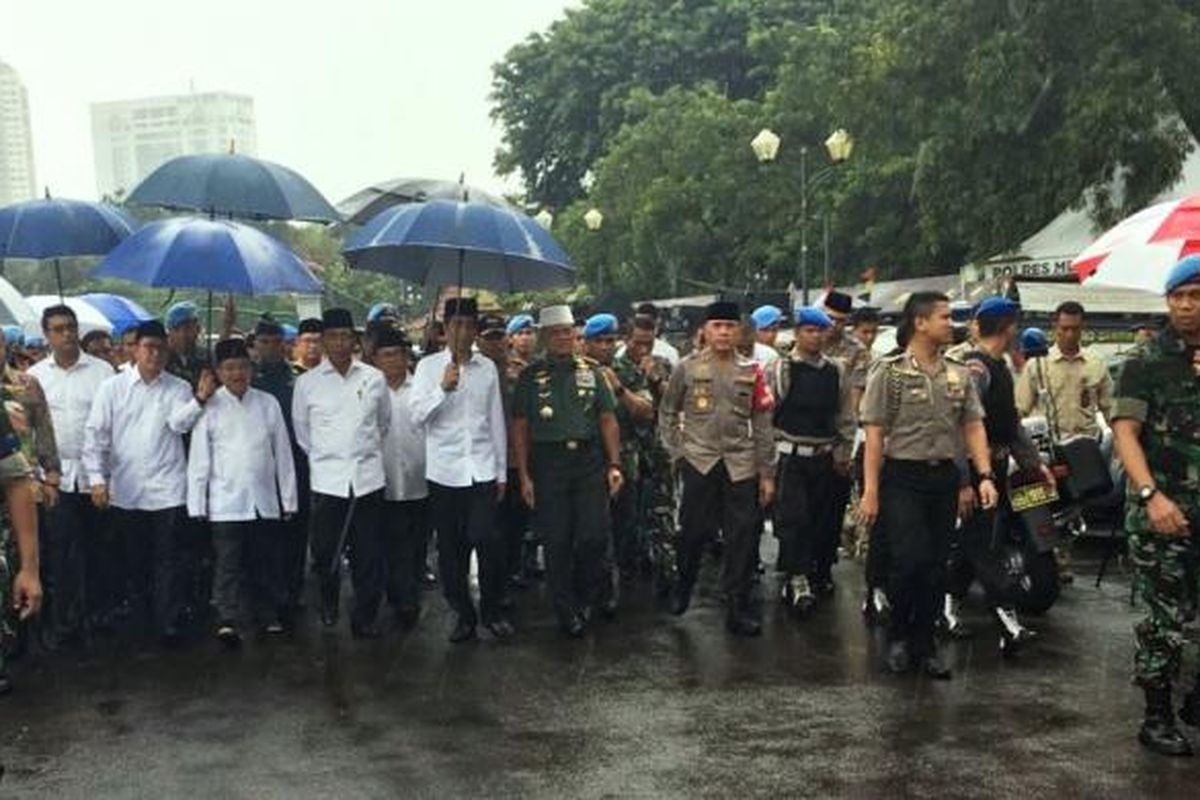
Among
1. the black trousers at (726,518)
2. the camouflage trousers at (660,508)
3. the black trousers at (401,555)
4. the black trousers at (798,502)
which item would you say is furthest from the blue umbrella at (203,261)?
the black trousers at (798,502)

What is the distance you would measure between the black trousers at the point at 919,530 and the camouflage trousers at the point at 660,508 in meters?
2.08

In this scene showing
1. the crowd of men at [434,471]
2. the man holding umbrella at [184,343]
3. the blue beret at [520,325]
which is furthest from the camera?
A: the blue beret at [520,325]

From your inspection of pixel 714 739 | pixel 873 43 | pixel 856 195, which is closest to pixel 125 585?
pixel 714 739

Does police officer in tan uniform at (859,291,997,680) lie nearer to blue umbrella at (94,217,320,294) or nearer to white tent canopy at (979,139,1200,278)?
blue umbrella at (94,217,320,294)

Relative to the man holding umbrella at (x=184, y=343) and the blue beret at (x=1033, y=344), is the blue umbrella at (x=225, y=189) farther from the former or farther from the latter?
the blue beret at (x=1033, y=344)

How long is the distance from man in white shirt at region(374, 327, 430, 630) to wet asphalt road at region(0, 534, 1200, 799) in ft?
0.89

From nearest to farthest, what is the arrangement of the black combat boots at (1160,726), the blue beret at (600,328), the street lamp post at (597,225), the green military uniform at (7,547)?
the green military uniform at (7,547)
the black combat boots at (1160,726)
the blue beret at (600,328)
the street lamp post at (597,225)

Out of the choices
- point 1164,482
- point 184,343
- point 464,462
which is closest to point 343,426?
point 464,462

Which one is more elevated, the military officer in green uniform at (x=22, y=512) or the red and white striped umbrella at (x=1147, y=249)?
the red and white striped umbrella at (x=1147, y=249)

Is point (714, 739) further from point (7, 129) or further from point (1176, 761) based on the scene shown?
point (7, 129)

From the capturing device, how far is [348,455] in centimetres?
694

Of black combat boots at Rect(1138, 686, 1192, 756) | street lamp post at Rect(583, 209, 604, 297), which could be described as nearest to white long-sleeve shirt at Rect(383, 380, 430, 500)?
black combat boots at Rect(1138, 686, 1192, 756)

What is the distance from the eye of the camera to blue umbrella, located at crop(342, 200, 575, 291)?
22.7ft

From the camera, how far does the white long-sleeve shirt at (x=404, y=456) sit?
23.6 feet
